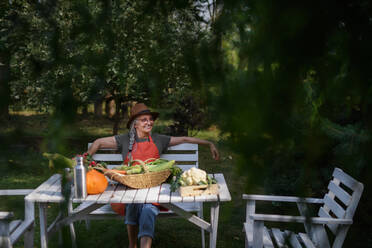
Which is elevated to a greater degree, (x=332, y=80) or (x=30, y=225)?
(x=332, y=80)

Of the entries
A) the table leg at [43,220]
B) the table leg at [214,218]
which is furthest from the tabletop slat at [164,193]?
the table leg at [43,220]

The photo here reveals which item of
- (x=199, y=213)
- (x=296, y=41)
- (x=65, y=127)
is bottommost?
(x=199, y=213)

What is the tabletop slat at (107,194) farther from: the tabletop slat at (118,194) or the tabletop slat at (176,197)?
the tabletop slat at (176,197)

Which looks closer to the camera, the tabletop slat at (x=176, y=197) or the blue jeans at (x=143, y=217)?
the tabletop slat at (x=176, y=197)

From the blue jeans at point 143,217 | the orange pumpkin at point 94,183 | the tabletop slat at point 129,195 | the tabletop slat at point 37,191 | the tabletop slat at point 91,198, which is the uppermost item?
the orange pumpkin at point 94,183

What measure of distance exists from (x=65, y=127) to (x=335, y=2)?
0.36m

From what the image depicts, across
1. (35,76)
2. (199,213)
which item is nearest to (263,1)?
(35,76)

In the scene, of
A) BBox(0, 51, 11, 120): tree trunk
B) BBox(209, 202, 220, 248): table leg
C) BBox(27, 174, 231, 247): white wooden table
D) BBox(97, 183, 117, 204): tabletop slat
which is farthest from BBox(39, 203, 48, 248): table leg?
BBox(0, 51, 11, 120): tree trunk

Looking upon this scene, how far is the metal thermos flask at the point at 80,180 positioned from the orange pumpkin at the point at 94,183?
0.24ft

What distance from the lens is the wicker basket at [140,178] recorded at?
2457mm

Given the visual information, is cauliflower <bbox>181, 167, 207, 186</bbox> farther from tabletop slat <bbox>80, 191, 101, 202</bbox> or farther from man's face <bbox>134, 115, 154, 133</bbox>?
man's face <bbox>134, 115, 154, 133</bbox>

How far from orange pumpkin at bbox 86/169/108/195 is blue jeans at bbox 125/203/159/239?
1.73 ft

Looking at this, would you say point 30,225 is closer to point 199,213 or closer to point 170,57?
point 199,213

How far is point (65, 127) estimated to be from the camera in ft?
1.55
